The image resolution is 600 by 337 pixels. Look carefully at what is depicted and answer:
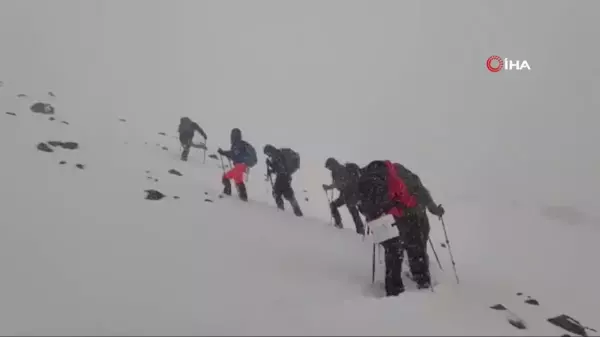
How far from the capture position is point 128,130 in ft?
77.7

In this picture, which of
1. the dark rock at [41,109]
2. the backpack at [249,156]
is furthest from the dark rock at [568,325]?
the dark rock at [41,109]

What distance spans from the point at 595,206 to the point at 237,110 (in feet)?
163

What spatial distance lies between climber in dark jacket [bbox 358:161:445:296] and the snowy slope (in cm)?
43

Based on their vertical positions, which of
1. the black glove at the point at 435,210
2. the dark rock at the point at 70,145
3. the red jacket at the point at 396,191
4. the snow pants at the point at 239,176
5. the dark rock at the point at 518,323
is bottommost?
the dark rock at the point at 70,145

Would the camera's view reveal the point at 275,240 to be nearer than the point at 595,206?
Yes

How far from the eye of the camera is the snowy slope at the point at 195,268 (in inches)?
213

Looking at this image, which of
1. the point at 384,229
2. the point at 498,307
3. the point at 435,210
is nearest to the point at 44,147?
the point at 384,229

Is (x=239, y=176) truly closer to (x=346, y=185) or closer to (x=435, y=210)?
(x=346, y=185)

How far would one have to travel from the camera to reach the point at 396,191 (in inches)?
269

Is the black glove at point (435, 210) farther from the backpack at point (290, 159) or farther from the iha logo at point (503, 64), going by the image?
the iha logo at point (503, 64)

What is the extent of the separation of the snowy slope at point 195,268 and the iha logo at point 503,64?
8800 centimetres

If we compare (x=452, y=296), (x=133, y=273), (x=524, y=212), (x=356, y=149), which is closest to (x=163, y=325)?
(x=133, y=273)

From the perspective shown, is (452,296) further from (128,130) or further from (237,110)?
(237,110)

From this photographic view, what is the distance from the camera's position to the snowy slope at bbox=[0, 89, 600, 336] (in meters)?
5.42
